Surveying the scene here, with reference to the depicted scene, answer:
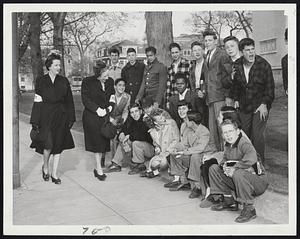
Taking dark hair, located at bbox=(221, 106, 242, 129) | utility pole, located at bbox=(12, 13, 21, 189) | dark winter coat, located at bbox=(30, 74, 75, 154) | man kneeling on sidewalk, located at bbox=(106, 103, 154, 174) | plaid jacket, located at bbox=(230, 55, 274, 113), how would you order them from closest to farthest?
dark hair, located at bbox=(221, 106, 242, 129), plaid jacket, located at bbox=(230, 55, 274, 113), utility pole, located at bbox=(12, 13, 21, 189), dark winter coat, located at bbox=(30, 74, 75, 154), man kneeling on sidewalk, located at bbox=(106, 103, 154, 174)

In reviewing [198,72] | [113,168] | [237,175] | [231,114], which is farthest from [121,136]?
[237,175]

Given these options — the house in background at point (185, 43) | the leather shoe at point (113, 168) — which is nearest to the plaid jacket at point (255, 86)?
the house in background at point (185, 43)

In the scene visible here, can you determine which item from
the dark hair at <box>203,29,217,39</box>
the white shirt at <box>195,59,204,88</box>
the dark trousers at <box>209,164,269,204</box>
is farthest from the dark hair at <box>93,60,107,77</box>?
the dark trousers at <box>209,164,269,204</box>

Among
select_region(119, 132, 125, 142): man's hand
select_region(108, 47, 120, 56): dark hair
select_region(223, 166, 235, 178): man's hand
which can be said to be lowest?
select_region(223, 166, 235, 178): man's hand

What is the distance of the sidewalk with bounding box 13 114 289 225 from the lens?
3.65 metres

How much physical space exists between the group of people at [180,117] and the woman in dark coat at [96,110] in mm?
10

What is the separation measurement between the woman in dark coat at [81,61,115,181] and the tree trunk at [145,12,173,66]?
1.85 ft

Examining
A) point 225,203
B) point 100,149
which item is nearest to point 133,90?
point 100,149

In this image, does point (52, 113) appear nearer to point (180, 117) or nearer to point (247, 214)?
point (180, 117)

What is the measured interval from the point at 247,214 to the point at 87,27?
2.30 m

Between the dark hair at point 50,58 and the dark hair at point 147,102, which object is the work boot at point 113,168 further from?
the dark hair at point 50,58

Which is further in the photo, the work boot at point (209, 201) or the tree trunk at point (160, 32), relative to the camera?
the tree trunk at point (160, 32)

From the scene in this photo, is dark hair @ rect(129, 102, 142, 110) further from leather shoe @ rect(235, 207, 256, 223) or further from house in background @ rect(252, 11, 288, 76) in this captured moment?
leather shoe @ rect(235, 207, 256, 223)

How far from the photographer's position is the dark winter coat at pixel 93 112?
438 cm
